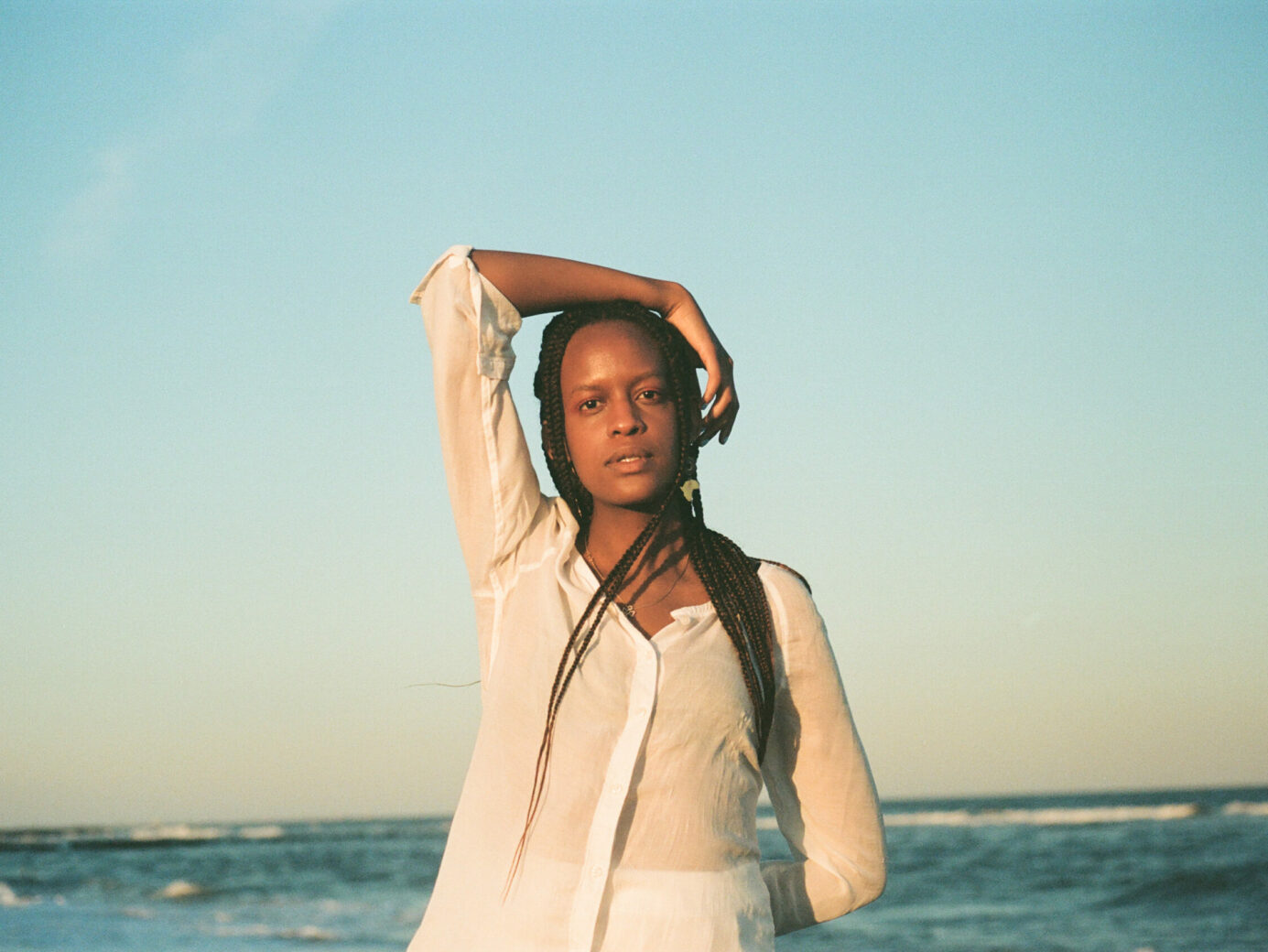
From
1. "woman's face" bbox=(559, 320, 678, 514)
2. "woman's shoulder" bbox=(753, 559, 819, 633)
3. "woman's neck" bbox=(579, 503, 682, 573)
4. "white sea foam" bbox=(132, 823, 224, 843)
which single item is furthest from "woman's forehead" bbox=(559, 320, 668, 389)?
"white sea foam" bbox=(132, 823, 224, 843)

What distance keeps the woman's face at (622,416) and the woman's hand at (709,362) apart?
0.07 m

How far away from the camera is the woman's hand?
2.22 m

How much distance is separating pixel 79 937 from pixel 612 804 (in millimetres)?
11772

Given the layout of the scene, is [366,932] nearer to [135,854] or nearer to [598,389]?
[598,389]

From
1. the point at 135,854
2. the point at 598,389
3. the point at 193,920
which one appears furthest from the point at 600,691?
the point at 135,854

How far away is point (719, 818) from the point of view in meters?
2.05

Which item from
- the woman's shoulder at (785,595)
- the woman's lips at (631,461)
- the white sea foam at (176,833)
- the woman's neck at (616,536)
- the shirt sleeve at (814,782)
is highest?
the woman's lips at (631,461)

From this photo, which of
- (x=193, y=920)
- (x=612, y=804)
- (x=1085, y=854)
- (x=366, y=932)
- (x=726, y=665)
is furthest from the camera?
(x=1085, y=854)

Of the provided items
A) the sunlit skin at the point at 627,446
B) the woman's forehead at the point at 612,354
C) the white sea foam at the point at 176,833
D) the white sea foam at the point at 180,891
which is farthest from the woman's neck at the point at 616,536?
the white sea foam at the point at 176,833

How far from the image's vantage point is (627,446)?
218cm

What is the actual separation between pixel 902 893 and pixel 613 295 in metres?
16.2

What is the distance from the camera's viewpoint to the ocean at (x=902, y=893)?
41.7ft

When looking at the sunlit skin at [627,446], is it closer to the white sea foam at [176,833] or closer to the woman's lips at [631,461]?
the woman's lips at [631,461]

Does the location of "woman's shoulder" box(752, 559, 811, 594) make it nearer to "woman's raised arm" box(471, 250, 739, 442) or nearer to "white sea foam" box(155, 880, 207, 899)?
"woman's raised arm" box(471, 250, 739, 442)
